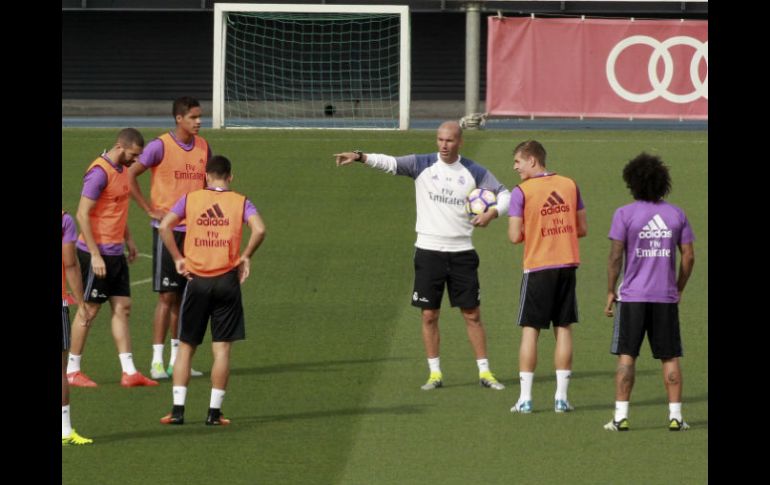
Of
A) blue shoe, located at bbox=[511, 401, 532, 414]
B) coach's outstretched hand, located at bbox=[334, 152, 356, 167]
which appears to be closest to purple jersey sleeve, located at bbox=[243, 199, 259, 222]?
coach's outstretched hand, located at bbox=[334, 152, 356, 167]

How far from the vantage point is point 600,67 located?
1023 inches

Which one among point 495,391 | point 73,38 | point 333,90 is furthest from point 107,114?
point 495,391

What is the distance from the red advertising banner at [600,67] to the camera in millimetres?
25922

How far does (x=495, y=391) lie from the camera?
38.7 ft

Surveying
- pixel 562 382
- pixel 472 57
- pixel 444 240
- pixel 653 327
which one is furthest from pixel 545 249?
pixel 472 57

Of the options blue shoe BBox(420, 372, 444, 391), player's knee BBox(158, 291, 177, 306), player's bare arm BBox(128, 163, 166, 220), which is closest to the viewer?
blue shoe BBox(420, 372, 444, 391)

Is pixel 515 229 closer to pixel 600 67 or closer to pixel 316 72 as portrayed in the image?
pixel 600 67

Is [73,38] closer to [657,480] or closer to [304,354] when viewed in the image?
[304,354]

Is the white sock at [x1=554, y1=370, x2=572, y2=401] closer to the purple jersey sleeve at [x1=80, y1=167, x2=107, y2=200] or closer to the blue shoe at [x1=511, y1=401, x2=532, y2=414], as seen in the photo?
the blue shoe at [x1=511, y1=401, x2=532, y2=414]

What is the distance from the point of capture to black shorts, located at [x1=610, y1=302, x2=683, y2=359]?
32.7 ft

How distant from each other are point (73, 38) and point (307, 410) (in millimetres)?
27899

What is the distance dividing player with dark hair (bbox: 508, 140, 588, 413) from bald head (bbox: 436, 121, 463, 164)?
0.91 m

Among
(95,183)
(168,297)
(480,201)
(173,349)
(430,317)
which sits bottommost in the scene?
(173,349)

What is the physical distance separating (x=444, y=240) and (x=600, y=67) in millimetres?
14903
